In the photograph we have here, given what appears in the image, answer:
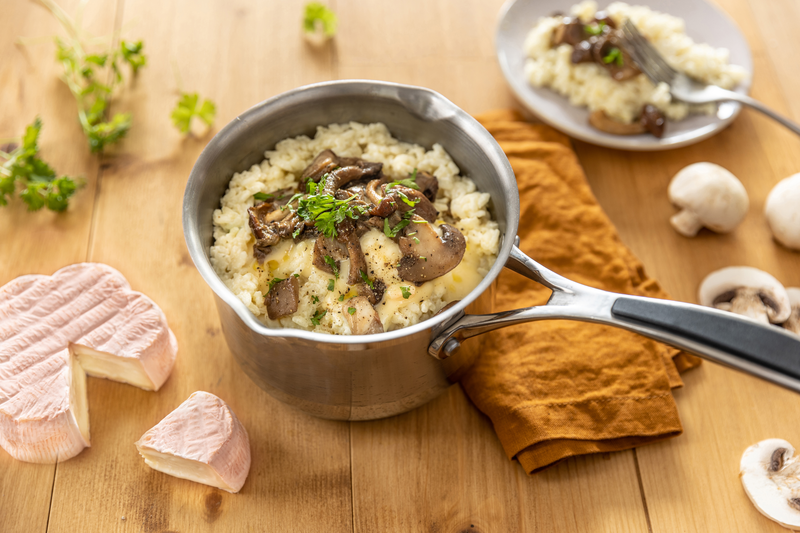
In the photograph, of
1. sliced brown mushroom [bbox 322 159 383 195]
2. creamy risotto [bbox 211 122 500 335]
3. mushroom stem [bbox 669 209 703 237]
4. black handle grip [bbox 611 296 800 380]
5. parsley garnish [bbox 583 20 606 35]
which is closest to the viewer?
black handle grip [bbox 611 296 800 380]

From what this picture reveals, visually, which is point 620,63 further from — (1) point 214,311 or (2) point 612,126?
(1) point 214,311

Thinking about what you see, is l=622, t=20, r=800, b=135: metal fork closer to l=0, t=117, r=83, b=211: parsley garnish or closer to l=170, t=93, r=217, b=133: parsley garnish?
l=170, t=93, r=217, b=133: parsley garnish

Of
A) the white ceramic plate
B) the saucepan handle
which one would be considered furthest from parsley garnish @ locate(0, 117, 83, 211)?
the white ceramic plate

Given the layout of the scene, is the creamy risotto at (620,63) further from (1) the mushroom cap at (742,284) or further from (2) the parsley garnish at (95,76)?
(2) the parsley garnish at (95,76)

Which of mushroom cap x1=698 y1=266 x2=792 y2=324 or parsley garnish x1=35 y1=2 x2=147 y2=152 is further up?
parsley garnish x1=35 y1=2 x2=147 y2=152

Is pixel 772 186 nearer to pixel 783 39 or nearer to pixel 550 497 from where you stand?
pixel 783 39

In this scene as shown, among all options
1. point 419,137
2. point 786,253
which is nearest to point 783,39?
point 786,253

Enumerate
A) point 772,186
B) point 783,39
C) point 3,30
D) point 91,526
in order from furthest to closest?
point 783,39 → point 3,30 → point 772,186 → point 91,526
